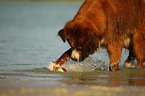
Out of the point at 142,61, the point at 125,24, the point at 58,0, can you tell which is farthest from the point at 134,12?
the point at 58,0

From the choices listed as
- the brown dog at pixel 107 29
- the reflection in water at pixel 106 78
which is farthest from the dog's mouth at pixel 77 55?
the reflection in water at pixel 106 78

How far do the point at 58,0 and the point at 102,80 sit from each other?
9320cm

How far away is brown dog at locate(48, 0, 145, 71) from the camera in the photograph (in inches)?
231

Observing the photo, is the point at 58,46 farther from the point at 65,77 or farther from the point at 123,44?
the point at 65,77

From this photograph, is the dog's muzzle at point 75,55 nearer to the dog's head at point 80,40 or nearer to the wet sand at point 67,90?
the dog's head at point 80,40

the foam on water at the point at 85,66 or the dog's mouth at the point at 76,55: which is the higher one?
the dog's mouth at the point at 76,55

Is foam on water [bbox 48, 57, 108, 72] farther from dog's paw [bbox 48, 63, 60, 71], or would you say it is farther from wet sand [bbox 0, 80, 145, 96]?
wet sand [bbox 0, 80, 145, 96]

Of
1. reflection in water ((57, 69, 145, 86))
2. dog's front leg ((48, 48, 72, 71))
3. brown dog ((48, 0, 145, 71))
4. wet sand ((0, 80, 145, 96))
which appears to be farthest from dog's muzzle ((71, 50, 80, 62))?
wet sand ((0, 80, 145, 96))

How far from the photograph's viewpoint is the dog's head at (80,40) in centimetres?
578

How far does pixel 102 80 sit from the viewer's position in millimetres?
5719

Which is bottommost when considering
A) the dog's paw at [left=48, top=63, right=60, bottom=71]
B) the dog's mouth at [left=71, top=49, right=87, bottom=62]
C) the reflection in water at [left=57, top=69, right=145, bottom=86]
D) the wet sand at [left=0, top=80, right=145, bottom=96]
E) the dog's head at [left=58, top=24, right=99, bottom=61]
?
the wet sand at [left=0, top=80, right=145, bottom=96]

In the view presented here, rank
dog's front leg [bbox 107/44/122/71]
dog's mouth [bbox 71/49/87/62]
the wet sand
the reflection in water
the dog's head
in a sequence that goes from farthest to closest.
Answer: dog's front leg [bbox 107/44/122/71]
dog's mouth [bbox 71/49/87/62]
the dog's head
the reflection in water
the wet sand

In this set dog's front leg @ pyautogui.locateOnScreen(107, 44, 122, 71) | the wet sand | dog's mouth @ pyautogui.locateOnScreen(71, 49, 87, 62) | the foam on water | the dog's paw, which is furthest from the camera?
the foam on water

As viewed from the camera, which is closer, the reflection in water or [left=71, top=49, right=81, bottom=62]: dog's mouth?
the reflection in water
